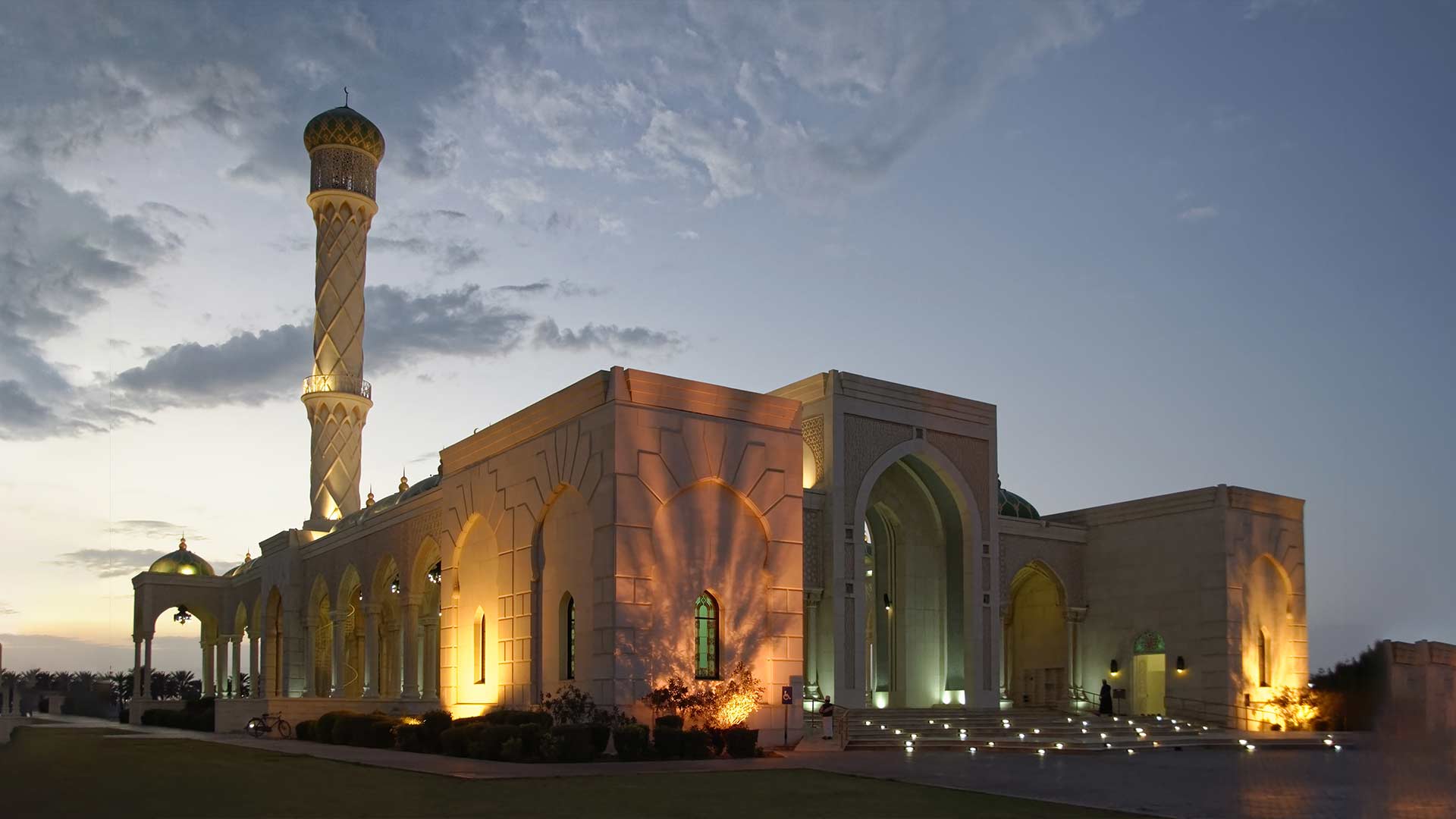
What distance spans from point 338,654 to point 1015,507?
19.8m

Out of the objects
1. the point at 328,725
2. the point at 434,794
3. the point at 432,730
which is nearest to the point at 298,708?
the point at 328,725

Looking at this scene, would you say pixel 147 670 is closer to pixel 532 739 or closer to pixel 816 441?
pixel 816 441

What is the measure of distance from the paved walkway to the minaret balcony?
21999 mm

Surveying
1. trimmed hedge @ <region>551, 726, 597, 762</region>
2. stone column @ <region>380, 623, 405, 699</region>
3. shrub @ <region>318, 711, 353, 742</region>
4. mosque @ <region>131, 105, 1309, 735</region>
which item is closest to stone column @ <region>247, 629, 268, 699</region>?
mosque @ <region>131, 105, 1309, 735</region>

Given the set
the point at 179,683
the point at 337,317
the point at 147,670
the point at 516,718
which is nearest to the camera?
the point at 516,718

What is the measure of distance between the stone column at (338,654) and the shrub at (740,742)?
20979 mm

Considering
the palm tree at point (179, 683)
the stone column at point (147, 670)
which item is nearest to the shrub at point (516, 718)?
the stone column at point (147, 670)

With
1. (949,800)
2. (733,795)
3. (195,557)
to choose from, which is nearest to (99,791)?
(733,795)

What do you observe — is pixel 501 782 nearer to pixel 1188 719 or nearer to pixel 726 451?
pixel 726 451

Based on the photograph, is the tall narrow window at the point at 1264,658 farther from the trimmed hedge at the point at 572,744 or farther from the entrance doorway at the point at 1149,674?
the trimmed hedge at the point at 572,744

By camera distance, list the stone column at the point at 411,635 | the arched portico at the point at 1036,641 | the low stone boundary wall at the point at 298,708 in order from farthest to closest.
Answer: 1. the arched portico at the point at 1036,641
2. the stone column at the point at 411,635
3. the low stone boundary wall at the point at 298,708

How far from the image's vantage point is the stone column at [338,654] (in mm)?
37531

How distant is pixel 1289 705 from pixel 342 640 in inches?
1012

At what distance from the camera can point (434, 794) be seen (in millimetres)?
13188
